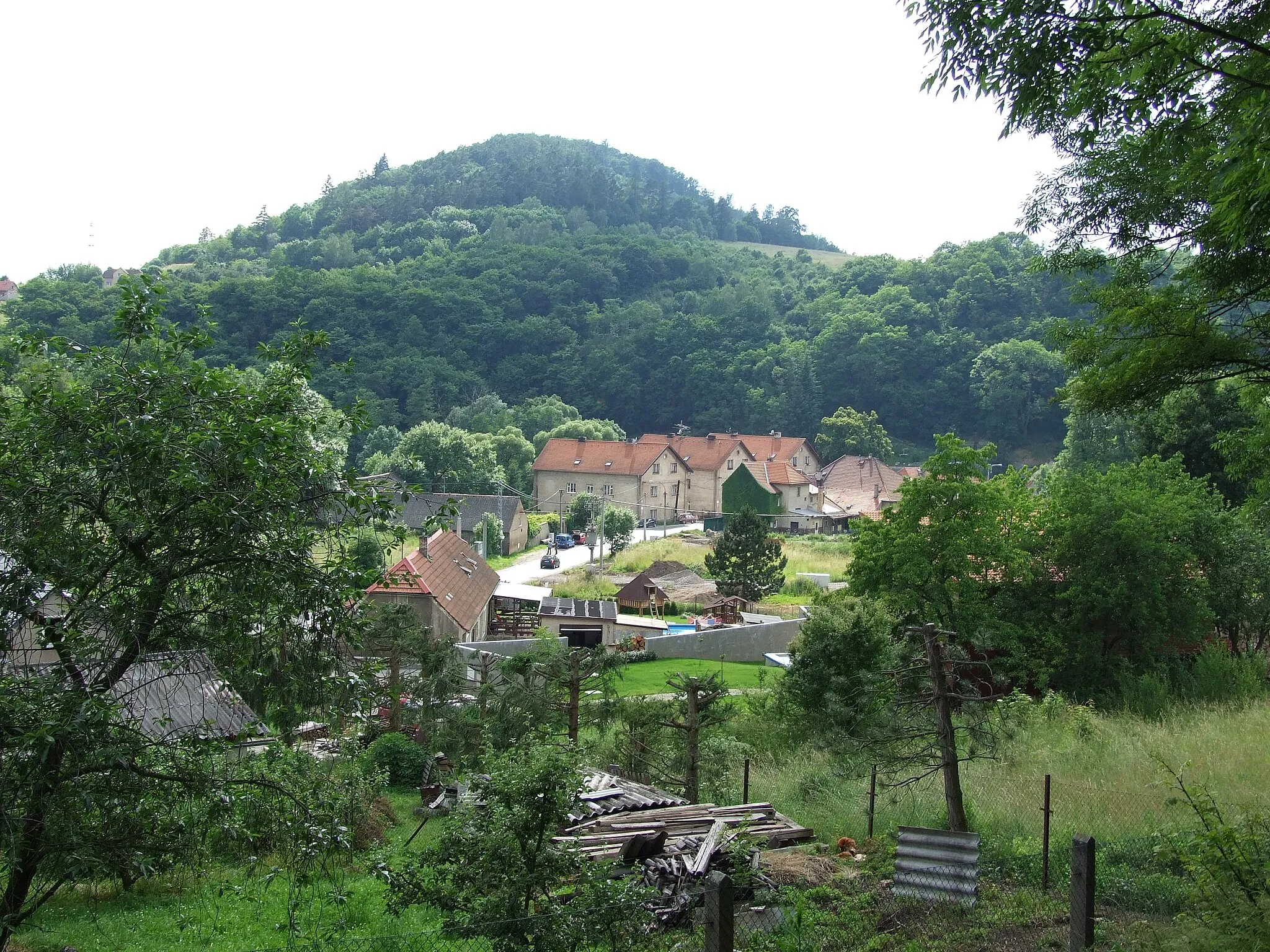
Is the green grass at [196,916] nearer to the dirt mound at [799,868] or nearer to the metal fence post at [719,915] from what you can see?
the dirt mound at [799,868]

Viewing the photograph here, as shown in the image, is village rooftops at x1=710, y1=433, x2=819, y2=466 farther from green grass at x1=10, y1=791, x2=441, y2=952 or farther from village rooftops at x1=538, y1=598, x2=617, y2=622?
green grass at x1=10, y1=791, x2=441, y2=952

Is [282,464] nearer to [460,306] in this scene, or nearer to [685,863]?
[685,863]

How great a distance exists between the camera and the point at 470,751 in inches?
717

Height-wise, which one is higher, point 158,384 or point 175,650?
point 158,384

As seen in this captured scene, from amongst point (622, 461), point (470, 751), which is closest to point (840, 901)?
point (470, 751)

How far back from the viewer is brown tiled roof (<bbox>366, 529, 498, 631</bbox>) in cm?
3150

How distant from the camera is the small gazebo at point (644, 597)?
41.7 metres

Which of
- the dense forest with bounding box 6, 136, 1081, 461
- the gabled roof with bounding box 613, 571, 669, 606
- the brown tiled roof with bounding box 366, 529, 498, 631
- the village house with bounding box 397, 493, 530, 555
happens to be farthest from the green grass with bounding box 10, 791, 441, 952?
the dense forest with bounding box 6, 136, 1081, 461

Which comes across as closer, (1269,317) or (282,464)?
(282,464)

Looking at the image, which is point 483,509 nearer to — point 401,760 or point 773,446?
point 773,446

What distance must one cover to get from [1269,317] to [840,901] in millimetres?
6721

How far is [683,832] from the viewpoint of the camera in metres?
10.6

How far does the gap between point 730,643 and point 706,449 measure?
49.9 meters

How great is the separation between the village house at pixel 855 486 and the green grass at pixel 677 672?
4461 cm
